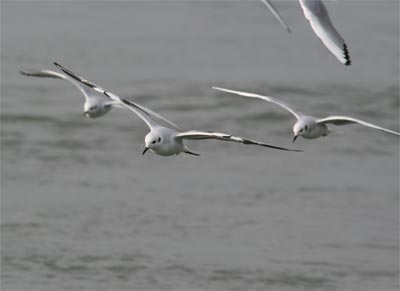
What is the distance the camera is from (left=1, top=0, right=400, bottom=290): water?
1438 centimetres

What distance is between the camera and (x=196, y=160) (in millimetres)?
17922

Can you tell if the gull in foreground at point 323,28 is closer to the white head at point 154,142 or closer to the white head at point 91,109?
the white head at point 154,142

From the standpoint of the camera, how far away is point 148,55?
877 inches

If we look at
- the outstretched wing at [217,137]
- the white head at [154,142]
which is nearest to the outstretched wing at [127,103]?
the white head at [154,142]

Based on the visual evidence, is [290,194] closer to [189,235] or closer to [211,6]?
[189,235]

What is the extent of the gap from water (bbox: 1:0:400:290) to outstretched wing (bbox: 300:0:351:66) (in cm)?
432

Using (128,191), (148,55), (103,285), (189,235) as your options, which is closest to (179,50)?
(148,55)

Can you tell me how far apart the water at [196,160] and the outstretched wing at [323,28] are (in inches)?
170

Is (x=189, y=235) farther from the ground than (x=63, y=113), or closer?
closer

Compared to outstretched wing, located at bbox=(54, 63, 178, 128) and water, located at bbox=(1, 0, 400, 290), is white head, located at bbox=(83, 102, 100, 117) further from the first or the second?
water, located at bbox=(1, 0, 400, 290)

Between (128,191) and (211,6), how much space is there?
9480 mm

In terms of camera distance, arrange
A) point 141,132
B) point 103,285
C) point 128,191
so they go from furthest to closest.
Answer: point 141,132 < point 128,191 < point 103,285

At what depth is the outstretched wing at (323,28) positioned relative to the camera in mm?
9711

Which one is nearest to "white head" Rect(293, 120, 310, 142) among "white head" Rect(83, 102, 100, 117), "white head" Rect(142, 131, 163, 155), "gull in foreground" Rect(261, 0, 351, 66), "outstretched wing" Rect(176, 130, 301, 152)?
"gull in foreground" Rect(261, 0, 351, 66)
